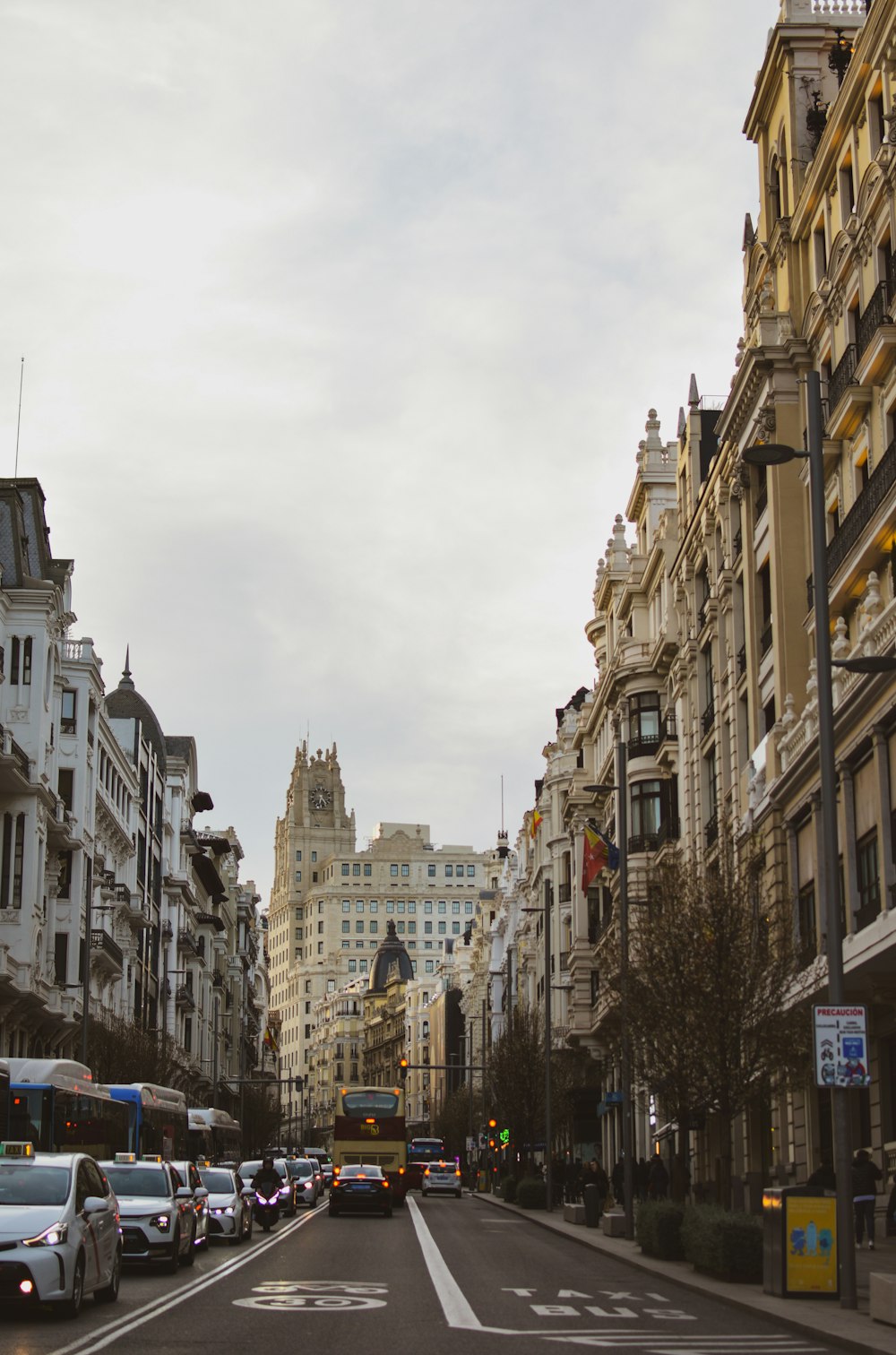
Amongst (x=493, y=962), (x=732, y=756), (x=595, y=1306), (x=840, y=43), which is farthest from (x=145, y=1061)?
(x=493, y=962)

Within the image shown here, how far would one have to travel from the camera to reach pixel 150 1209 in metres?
24.5

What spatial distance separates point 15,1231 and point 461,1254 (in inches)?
575

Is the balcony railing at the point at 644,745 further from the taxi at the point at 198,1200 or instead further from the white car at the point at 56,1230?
the white car at the point at 56,1230

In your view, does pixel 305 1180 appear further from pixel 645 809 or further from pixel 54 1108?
pixel 54 1108

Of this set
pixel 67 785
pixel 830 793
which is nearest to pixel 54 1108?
pixel 830 793

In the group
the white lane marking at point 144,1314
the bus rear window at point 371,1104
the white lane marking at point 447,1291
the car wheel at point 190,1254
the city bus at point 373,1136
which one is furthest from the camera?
the bus rear window at point 371,1104

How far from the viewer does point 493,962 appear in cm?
12950

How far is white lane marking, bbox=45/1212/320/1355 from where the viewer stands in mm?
15094

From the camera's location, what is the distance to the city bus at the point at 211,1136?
53375mm

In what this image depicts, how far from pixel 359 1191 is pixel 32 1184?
32.1 meters

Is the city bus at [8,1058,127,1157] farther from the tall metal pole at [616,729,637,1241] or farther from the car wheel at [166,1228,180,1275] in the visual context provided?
the tall metal pole at [616,729,637,1241]

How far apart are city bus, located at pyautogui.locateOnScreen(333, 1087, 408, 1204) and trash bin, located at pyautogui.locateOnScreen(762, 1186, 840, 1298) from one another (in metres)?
40.8

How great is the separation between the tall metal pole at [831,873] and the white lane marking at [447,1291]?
3737mm

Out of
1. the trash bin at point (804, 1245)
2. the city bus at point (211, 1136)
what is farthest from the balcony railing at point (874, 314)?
the city bus at point (211, 1136)
